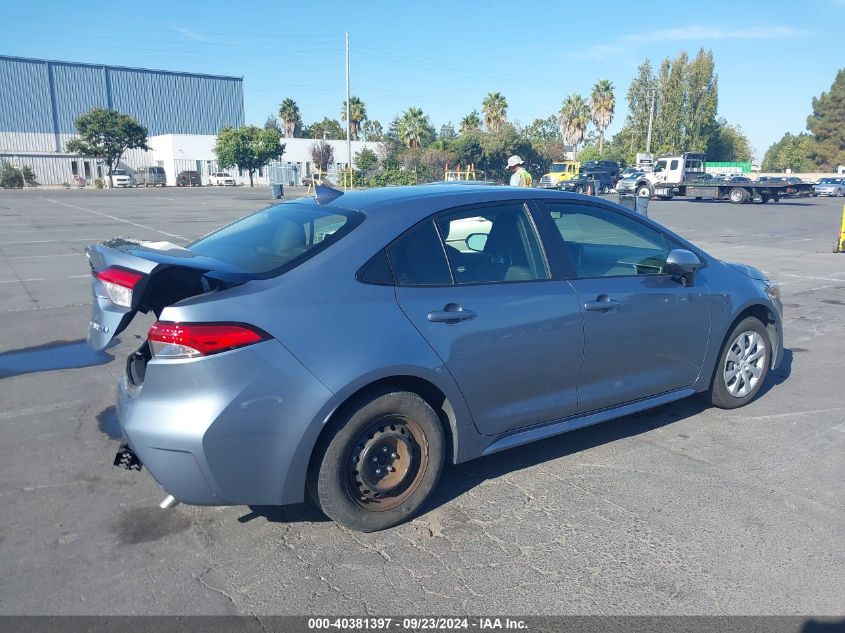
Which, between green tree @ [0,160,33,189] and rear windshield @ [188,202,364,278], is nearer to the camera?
rear windshield @ [188,202,364,278]

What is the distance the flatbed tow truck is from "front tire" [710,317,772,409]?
32.7 meters

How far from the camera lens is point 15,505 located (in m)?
3.67

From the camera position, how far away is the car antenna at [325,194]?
159 inches

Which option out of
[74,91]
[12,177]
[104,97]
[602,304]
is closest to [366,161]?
[12,177]

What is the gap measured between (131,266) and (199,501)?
1.15 meters

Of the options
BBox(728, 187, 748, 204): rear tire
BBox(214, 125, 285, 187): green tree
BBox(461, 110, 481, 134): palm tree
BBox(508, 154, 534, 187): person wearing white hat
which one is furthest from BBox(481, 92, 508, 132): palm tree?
BBox(508, 154, 534, 187): person wearing white hat

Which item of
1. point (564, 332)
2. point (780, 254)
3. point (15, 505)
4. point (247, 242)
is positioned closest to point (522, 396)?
point (564, 332)

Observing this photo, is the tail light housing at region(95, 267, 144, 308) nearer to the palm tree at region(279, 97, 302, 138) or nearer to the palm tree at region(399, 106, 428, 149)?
the palm tree at region(399, 106, 428, 149)

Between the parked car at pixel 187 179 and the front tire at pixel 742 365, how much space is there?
7188cm

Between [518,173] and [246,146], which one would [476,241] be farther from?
[246,146]

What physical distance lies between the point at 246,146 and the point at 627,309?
68.2m

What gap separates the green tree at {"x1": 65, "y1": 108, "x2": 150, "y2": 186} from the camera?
207 ft

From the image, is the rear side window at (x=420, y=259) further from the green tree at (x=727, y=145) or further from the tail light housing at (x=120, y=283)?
the green tree at (x=727, y=145)

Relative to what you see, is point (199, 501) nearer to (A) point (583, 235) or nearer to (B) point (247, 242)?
(B) point (247, 242)
